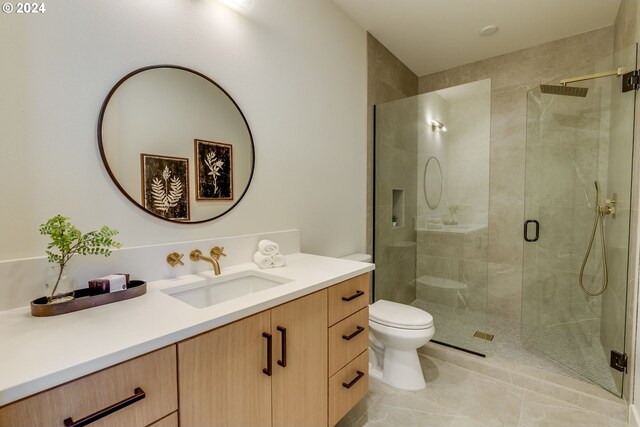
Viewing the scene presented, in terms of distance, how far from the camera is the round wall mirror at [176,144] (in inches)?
46.1

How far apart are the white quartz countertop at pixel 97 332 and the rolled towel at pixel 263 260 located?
338 mm

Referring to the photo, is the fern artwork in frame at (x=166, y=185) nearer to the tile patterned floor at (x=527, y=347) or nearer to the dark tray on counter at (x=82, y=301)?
the dark tray on counter at (x=82, y=301)

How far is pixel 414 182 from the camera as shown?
2701 mm

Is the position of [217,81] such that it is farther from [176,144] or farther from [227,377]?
[227,377]

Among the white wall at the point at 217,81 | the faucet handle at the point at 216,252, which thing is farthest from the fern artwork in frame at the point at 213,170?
the faucet handle at the point at 216,252

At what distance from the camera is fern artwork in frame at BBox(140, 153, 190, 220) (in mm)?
1236

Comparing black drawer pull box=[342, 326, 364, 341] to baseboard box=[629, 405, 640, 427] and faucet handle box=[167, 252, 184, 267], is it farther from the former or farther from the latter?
baseboard box=[629, 405, 640, 427]

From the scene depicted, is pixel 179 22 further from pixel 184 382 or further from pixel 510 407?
pixel 510 407

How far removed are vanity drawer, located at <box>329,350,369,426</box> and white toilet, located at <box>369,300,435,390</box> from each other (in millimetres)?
415

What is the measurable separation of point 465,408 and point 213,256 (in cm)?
170

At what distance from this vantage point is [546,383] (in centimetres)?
186

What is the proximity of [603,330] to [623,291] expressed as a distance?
1.93 ft

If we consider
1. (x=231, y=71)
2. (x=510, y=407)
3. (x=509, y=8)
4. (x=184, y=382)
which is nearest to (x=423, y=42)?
(x=509, y=8)

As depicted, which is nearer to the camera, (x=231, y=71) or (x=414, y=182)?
(x=231, y=71)
